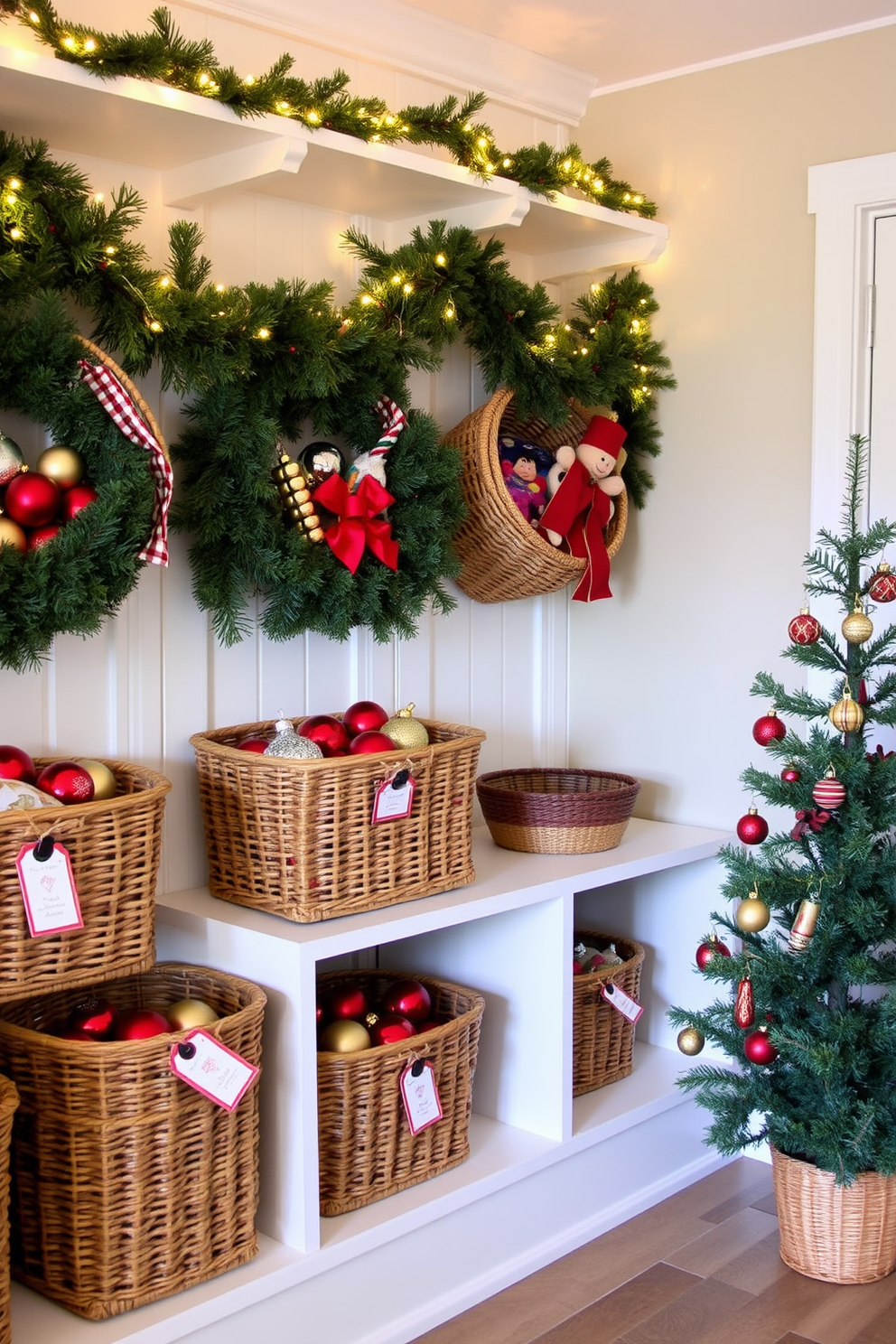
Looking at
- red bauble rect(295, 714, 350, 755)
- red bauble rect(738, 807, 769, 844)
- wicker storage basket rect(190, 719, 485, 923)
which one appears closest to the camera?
wicker storage basket rect(190, 719, 485, 923)

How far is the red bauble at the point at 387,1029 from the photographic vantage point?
2.09 m

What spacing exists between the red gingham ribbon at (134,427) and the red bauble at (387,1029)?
841mm

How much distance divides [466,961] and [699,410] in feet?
4.03

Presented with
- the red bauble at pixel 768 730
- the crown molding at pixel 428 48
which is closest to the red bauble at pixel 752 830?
the red bauble at pixel 768 730

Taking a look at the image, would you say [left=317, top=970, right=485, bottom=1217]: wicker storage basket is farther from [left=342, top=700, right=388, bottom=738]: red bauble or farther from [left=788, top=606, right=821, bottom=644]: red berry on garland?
[left=788, top=606, right=821, bottom=644]: red berry on garland

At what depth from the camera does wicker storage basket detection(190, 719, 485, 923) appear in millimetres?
1944

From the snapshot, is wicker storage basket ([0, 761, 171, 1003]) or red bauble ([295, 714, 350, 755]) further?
red bauble ([295, 714, 350, 755])

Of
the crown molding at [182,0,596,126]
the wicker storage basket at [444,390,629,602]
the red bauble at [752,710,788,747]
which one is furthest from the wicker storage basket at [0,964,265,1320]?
the crown molding at [182,0,596,126]

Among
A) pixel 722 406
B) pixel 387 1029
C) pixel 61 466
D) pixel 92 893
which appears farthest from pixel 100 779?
pixel 722 406

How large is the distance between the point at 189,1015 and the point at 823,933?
40.8 inches

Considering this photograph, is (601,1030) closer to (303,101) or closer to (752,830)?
(752,830)

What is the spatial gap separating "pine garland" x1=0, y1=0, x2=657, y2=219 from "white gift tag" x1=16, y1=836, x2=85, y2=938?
3.39 ft

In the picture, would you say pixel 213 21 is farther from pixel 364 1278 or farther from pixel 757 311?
pixel 364 1278

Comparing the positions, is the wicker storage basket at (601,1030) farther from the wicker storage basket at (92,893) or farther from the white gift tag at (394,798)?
the wicker storage basket at (92,893)
